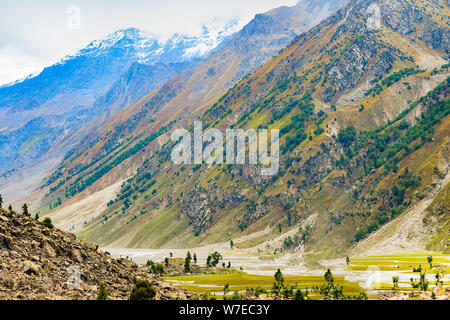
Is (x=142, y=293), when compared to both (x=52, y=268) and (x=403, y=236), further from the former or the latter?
(x=403, y=236)

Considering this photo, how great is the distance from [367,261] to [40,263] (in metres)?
135

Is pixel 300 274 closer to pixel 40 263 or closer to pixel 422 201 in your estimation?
pixel 422 201

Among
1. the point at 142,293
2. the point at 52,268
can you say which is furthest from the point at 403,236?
the point at 52,268

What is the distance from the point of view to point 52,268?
6450 centimetres

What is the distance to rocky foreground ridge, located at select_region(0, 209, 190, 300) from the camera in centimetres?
5567

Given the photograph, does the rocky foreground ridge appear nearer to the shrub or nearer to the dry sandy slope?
the shrub

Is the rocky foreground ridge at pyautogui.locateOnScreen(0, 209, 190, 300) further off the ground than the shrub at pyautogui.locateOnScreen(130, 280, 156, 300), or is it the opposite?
the rocky foreground ridge at pyautogui.locateOnScreen(0, 209, 190, 300)

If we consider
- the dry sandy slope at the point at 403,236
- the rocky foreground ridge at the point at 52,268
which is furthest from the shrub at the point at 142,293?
the dry sandy slope at the point at 403,236

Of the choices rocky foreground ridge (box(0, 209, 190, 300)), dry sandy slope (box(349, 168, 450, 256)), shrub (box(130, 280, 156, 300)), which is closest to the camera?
rocky foreground ridge (box(0, 209, 190, 300))

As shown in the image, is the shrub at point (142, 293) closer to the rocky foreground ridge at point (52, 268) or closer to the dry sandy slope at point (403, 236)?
the rocky foreground ridge at point (52, 268)

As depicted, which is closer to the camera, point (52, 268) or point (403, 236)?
point (52, 268)

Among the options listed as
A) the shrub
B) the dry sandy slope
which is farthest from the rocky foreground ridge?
the dry sandy slope
